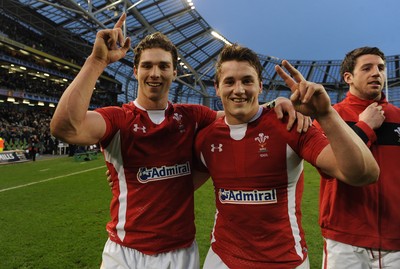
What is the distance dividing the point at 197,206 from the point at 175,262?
4.99m

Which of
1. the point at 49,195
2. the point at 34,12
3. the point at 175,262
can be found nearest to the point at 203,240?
the point at 175,262

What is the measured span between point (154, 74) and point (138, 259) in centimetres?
123

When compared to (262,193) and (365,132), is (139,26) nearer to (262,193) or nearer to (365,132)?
(365,132)

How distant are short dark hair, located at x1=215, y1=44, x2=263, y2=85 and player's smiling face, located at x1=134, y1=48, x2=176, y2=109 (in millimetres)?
354

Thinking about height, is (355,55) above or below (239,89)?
above

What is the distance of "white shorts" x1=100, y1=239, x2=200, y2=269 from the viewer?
2123mm

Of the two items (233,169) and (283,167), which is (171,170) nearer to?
(233,169)

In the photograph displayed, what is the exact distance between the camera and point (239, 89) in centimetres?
206

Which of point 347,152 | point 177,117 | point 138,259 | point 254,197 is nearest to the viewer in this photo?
point 347,152

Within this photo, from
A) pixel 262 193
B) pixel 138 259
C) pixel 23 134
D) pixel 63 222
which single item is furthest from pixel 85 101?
pixel 23 134

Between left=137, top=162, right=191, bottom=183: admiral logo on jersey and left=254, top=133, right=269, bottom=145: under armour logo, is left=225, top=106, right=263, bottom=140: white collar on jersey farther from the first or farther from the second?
left=137, top=162, right=191, bottom=183: admiral logo on jersey

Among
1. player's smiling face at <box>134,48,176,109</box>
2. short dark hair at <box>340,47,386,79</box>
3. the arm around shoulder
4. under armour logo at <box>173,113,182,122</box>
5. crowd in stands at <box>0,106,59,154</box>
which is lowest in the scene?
crowd in stands at <box>0,106,59,154</box>

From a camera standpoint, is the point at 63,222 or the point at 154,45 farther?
the point at 63,222

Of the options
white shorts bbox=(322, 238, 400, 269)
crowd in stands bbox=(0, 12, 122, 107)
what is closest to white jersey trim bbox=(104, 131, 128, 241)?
white shorts bbox=(322, 238, 400, 269)
